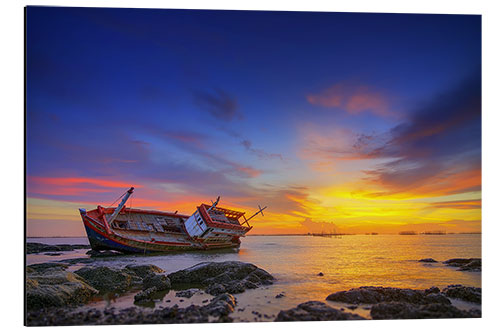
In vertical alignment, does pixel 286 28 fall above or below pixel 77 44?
above

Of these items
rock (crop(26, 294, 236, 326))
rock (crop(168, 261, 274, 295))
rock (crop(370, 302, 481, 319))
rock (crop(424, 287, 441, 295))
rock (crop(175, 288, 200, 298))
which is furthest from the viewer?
rock (crop(168, 261, 274, 295))

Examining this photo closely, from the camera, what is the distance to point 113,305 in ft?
19.7

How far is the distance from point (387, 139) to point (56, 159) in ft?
23.1

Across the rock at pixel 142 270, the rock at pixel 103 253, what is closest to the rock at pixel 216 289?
the rock at pixel 142 270

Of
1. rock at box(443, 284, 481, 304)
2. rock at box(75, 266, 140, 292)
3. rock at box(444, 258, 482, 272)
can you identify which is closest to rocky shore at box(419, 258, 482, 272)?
rock at box(444, 258, 482, 272)

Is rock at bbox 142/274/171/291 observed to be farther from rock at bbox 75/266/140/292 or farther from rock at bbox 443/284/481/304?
rock at bbox 443/284/481/304

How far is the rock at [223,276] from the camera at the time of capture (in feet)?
24.8

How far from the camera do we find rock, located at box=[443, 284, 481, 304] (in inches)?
255

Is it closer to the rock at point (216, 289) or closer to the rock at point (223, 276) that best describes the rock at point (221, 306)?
the rock at point (216, 289)

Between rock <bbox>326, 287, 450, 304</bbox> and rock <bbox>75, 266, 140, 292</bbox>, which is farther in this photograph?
rock <bbox>75, 266, 140, 292</bbox>

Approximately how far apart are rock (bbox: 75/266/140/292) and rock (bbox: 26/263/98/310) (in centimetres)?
33

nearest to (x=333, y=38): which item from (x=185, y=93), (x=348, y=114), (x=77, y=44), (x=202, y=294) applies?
(x=348, y=114)

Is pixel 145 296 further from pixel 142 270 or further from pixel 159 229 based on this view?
pixel 159 229

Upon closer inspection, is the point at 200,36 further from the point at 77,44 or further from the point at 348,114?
the point at 348,114
